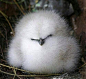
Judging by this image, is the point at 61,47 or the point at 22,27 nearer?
the point at 61,47

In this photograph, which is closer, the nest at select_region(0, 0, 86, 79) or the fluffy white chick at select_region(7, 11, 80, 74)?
the fluffy white chick at select_region(7, 11, 80, 74)

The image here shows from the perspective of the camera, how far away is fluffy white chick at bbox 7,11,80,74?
7.27 feet

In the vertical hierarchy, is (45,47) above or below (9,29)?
below

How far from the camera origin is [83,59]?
8.43 feet

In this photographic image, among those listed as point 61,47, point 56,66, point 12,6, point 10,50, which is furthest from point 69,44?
point 12,6

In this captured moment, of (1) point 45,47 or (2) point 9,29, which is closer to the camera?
(1) point 45,47

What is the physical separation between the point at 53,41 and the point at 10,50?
2.58 ft

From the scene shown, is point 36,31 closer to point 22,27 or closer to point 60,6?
point 22,27

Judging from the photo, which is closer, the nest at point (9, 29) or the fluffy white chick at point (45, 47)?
the fluffy white chick at point (45, 47)

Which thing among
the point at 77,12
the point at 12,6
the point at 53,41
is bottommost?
the point at 53,41

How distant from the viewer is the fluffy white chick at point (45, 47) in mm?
2215

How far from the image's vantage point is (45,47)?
7.23 ft

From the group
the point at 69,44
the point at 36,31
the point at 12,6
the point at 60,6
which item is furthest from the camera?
the point at 12,6

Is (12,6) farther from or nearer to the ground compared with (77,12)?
farther from the ground
